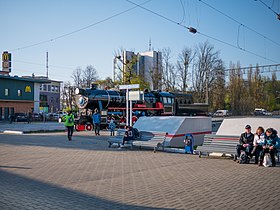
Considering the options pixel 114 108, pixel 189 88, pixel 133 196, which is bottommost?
pixel 133 196

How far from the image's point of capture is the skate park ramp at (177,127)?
1560 cm

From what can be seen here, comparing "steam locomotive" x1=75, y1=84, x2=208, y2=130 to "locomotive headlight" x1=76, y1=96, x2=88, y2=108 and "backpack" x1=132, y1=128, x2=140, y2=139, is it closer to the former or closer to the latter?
"locomotive headlight" x1=76, y1=96, x2=88, y2=108

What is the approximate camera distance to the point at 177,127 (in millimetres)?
15734

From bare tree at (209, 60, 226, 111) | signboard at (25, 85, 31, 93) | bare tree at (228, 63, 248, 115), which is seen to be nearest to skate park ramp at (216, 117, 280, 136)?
signboard at (25, 85, 31, 93)

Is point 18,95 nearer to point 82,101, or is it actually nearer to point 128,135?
point 82,101

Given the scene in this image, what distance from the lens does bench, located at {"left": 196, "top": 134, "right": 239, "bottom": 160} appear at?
480 inches

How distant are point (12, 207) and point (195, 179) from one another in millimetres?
4739

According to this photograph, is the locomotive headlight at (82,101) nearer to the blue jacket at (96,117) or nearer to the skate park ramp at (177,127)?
the blue jacket at (96,117)

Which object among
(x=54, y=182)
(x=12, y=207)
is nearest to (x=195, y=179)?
(x=54, y=182)

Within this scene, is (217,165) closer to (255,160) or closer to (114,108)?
(255,160)

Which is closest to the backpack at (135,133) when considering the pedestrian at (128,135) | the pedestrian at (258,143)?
the pedestrian at (128,135)

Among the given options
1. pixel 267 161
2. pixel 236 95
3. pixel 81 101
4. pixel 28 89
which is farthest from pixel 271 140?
pixel 236 95

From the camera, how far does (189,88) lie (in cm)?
6825

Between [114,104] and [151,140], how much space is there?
14.4 metres
